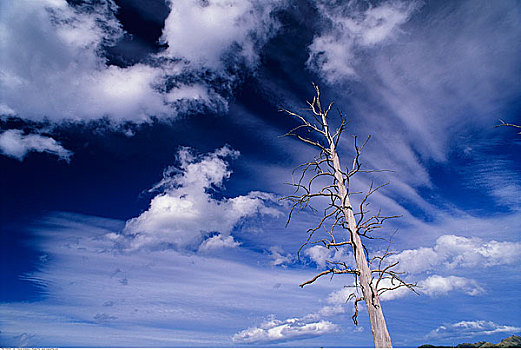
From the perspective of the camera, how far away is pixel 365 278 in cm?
625

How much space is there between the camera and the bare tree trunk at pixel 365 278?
5809mm

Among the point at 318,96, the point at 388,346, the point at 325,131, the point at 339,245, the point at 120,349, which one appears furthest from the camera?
the point at 318,96

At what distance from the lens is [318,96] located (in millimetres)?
8938

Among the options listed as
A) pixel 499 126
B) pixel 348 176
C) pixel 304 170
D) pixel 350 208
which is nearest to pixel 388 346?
pixel 350 208

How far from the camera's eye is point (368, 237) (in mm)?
7035

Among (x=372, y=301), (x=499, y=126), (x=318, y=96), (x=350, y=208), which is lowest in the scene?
(x=372, y=301)

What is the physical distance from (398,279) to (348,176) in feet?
8.69

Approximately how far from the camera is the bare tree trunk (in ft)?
19.1

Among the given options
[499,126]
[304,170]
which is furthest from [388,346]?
[499,126]

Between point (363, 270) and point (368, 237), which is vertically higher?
point (368, 237)

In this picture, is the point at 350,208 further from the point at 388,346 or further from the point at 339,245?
the point at 388,346

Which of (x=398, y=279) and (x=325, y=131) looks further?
(x=325, y=131)

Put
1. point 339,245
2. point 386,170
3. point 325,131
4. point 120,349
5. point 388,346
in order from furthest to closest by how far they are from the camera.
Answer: point 325,131 → point 386,170 → point 339,245 → point 120,349 → point 388,346

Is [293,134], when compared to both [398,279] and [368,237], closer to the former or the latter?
[368,237]
